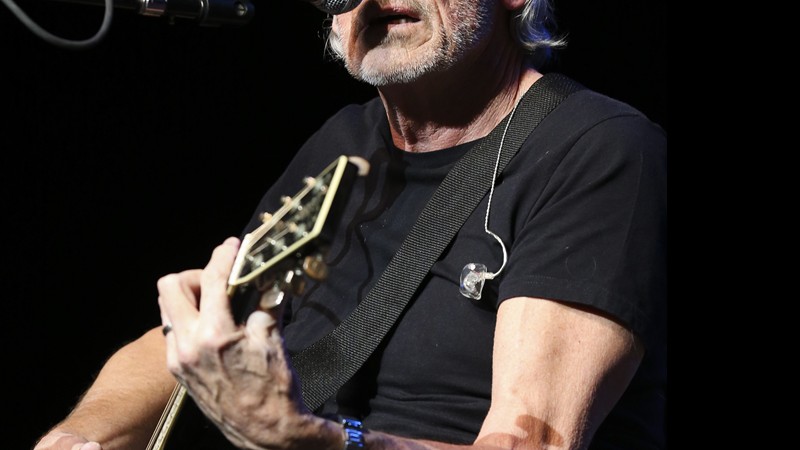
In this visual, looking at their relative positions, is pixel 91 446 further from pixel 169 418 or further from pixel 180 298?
pixel 180 298

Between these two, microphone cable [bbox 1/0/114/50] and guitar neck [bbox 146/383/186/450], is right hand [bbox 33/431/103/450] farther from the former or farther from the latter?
microphone cable [bbox 1/0/114/50]

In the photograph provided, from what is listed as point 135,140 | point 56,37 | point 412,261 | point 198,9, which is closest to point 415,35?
point 412,261

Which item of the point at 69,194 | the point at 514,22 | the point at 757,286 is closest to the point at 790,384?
the point at 757,286

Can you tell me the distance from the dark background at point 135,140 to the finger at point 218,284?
1.40m

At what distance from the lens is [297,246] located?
1426mm

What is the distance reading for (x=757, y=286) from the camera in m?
1.94

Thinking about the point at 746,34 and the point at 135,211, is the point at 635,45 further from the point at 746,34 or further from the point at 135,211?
the point at 135,211

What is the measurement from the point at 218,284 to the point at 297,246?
134 millimetres

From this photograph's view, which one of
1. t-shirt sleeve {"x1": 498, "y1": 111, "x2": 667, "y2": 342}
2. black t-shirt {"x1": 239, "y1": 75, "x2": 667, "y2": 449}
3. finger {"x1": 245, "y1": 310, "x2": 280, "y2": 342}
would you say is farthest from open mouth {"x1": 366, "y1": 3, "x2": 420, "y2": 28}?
finger {"x1": 245, "y1": 310, "x2": 280, "y2": 342}

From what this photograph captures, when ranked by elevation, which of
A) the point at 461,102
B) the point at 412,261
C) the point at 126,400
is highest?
the point at 461,102

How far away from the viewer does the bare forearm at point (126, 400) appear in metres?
2.24

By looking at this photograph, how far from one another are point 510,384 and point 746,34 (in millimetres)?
808

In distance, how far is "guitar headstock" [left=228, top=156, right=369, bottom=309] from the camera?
4.70 feet

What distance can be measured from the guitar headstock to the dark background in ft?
4.36
